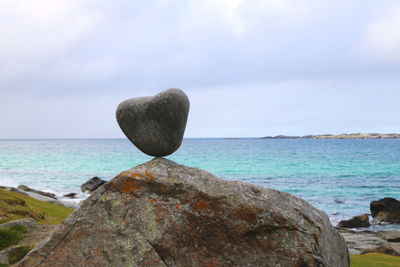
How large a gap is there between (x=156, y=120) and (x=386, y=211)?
82.3 feet

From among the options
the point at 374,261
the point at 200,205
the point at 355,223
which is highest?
the point at 200,205

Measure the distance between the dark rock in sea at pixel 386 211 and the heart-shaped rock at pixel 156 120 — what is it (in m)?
24.2

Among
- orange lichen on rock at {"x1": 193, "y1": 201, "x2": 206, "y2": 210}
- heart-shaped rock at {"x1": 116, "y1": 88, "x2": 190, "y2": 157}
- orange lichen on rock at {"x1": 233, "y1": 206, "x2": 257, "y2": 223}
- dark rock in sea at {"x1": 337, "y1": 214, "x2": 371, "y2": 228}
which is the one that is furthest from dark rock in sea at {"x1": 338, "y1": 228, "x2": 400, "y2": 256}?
orange lichen on rock at {"x1": 193, "y1": 201, "x2": 206, "y2": 210}

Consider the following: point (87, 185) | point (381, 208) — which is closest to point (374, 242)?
point (381, 208)

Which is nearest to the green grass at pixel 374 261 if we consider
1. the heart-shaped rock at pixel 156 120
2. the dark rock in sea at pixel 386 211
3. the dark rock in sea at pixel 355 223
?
the heart-shaped rock at pixel 156 120

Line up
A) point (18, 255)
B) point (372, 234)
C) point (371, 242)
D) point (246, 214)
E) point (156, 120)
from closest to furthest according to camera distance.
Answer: point (246, 214), point (156, 120), point (18, 255), point (371, 242), point (372, 234)

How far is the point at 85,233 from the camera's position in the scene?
5777 mm

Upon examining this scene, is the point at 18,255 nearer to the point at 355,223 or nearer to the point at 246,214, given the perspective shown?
the point at 246,214

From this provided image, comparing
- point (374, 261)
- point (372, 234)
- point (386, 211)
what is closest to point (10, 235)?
point (374, 261)

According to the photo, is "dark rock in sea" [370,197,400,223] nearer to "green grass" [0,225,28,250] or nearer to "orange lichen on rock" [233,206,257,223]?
"orange lichen on rock" [233,206,257,223]

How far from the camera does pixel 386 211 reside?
26.0 meters

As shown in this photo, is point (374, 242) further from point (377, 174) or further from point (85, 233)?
point (377, 174)

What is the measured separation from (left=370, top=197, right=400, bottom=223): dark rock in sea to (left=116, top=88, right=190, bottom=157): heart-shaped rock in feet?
79.5

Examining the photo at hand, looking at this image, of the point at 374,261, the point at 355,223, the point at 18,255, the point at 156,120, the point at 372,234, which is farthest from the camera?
the point at 355,223
